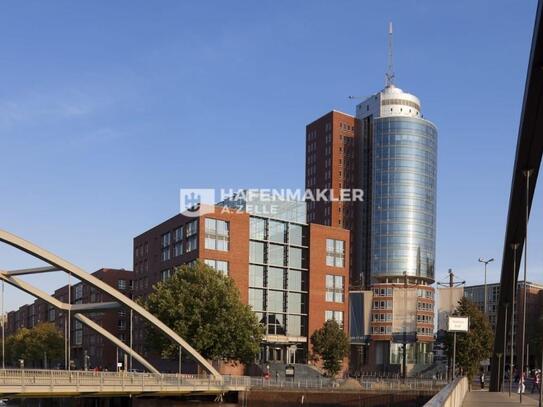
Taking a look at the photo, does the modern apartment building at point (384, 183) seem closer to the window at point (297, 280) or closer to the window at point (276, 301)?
the window at point (297, 280)

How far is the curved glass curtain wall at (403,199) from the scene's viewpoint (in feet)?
501

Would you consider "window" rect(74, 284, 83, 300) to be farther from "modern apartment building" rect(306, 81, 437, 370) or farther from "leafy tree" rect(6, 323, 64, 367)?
"modern apartment building" rect(306, 81, 437, 370)

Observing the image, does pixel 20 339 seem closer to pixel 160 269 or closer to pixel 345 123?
pixel 160 269

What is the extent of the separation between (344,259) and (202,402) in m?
41.9

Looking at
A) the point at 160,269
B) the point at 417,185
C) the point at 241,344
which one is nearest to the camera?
the point at 241,344

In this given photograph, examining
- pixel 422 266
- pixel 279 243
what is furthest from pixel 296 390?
pixel 422 266

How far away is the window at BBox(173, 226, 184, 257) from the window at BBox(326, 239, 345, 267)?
64.4ft

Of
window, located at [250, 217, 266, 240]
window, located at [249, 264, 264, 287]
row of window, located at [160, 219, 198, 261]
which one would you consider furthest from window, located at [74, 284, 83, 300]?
window, located at [250, 217, 266, 240]

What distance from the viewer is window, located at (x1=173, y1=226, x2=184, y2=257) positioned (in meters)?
94.9

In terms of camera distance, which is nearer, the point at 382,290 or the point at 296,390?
the point at 296,390

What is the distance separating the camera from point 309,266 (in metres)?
96.3

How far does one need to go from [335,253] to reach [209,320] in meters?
35.1

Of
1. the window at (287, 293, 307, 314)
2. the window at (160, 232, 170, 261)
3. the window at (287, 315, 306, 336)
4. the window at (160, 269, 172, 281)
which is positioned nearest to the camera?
the window at (287, 315, 306, 336)

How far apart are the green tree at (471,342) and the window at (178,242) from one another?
3873 centimetres
